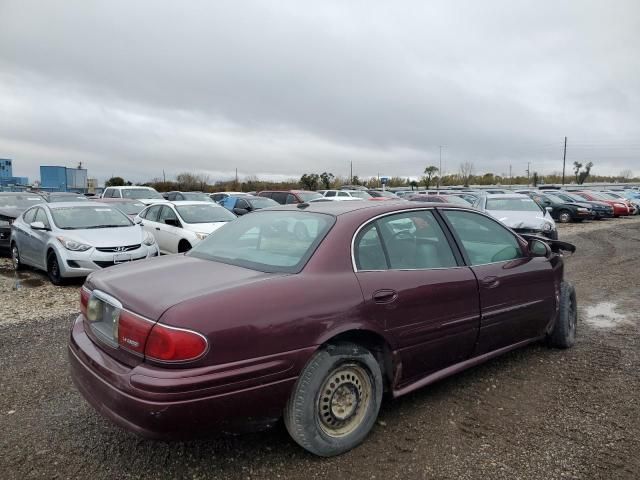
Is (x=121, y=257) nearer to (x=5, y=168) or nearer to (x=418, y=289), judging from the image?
(x=418, y=289)

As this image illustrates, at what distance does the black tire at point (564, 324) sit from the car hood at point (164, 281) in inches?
122

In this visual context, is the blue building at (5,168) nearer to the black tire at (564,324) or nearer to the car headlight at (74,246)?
the car headlight at (74,246)

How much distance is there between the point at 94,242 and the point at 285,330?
256 inches

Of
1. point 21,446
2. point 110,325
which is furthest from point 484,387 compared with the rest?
point 21,446

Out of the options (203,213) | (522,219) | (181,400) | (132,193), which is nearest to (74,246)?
(203,213)

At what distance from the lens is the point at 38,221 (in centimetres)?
909

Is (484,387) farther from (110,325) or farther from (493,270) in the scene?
(110,325)

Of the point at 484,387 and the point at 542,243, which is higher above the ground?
the point at 542,243

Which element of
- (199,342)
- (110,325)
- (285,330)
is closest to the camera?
(199,342)

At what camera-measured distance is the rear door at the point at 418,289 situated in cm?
312

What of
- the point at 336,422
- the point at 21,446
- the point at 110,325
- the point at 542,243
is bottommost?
the point at 21,446

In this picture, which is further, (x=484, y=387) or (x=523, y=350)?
(x=523, y=350)

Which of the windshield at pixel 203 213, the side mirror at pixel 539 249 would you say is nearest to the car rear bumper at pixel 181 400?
the side mirror at pixel 539 249

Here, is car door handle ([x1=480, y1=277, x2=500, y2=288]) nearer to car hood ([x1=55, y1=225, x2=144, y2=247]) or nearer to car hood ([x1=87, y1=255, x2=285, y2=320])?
car hood ([x1=87, y1=255, x2=285, y2=320])
